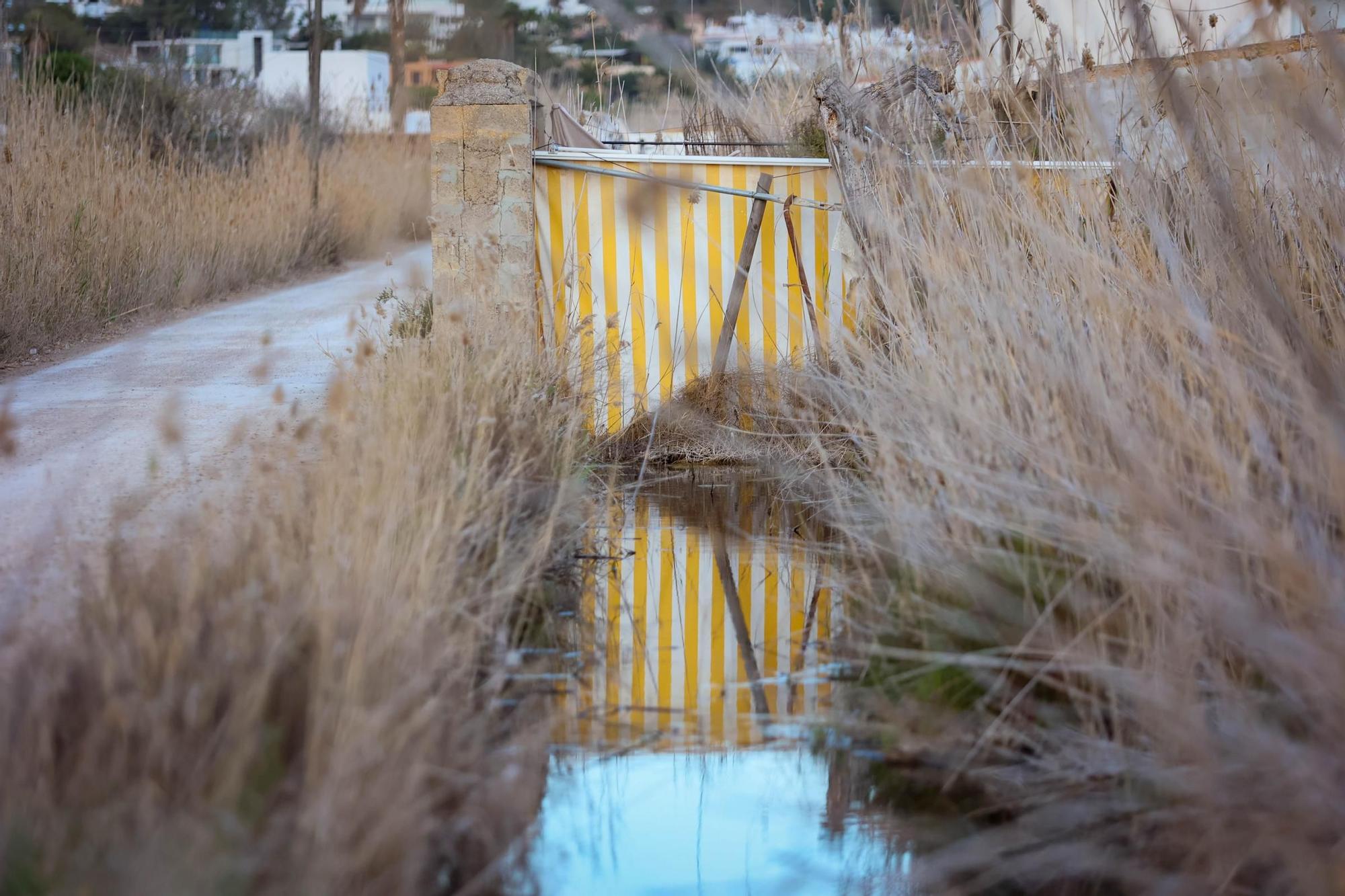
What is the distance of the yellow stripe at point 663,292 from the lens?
23.7ft

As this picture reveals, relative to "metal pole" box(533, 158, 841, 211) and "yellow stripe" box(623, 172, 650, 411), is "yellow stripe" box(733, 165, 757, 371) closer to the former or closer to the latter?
"metal pole" box(533, 158, 841, 211)

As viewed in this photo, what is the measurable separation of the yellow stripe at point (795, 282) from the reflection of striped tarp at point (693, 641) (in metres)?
1.88

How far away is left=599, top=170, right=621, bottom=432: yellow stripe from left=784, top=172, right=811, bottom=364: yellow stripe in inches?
35.7

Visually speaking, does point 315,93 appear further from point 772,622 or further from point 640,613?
point 772,622

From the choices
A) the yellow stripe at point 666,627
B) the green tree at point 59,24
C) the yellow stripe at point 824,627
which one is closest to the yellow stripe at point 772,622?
the yellow stripe at point 824,627

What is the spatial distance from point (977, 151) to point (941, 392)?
2.03 metres

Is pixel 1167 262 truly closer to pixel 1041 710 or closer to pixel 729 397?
pixel 1041 710

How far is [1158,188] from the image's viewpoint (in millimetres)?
4973

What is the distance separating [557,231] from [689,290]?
0.77m

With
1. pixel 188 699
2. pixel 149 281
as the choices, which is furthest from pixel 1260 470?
pixel 149 281

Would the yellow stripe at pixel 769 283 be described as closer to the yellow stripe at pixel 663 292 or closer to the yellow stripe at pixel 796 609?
the yellow stripe at pixel 663 292

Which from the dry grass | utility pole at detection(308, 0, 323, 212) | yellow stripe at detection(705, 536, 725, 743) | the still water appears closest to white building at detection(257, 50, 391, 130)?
utility pole at detection(308, 0, 323, 212)

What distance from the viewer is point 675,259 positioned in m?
7.27

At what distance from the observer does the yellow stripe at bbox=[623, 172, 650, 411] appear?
284 inches
